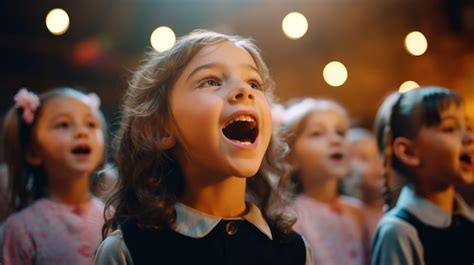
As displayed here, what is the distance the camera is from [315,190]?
2480mm

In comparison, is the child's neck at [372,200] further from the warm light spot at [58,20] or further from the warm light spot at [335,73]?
the warm light spot at [58,20]

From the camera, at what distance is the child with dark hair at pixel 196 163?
129cm

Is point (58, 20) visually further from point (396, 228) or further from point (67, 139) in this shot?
point (396, 228)

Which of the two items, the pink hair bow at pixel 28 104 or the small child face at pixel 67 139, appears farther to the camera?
the pink hair bow at pixel 28 104

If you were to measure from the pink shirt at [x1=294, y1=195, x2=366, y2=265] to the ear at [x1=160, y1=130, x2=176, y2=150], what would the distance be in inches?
38.4

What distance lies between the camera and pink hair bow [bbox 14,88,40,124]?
197 centimetres

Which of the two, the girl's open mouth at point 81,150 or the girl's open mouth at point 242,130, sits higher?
the girl's open mouth at point 242,130

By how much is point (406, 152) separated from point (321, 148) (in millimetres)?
571

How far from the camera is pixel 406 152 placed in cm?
188

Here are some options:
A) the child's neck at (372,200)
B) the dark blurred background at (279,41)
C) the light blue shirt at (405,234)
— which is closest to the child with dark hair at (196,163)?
the light blue shirt at (405,234)

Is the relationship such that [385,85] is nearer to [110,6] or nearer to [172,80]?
[110,6]

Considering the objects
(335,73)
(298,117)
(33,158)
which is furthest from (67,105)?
(335,73)

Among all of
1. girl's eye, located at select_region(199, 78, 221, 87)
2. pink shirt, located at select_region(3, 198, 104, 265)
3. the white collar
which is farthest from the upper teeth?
pink shirt, located at select_region(3, 198, 104, 265)

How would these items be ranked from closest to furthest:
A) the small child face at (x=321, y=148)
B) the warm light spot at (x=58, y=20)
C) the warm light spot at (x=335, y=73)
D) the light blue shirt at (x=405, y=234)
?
1. the light blue shirt at (x=405, y=234)
2. the warm light spot at (x=58, y=20)
3. the small child face at (x=321, y=148)
4. the warm light spot at (x=335, y=73)
